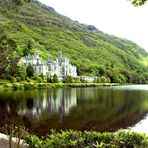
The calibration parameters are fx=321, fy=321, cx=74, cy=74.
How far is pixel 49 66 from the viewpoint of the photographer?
168875mm

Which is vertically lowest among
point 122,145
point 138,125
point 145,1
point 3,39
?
point 138,125

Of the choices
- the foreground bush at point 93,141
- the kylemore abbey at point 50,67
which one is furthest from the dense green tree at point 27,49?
the foreground bush at point 93,141

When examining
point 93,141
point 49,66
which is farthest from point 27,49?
point 93,141

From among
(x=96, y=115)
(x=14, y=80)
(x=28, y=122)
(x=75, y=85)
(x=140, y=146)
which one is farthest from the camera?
(x=75, y=85)

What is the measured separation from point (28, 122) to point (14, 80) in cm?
8332

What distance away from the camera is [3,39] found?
39.7m

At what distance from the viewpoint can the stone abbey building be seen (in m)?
158

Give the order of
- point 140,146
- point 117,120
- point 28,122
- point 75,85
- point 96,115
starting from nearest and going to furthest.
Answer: point 140,146
point 28,122
point 117,120
point 96,115
point 75,85

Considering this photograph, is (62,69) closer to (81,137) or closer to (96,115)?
(96,115)

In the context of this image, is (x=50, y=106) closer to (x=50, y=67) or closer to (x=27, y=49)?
(x=50, y=67)

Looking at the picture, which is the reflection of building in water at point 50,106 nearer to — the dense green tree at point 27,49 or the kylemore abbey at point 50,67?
the kylemore abbey at point 50,67

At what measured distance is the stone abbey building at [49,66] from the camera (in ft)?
520

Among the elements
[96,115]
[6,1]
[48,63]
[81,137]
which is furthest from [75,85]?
[81,137]

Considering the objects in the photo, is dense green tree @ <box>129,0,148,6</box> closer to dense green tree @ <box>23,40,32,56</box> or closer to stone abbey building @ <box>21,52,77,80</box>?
stone abbey building @ <box>21,52,77,80</box>
